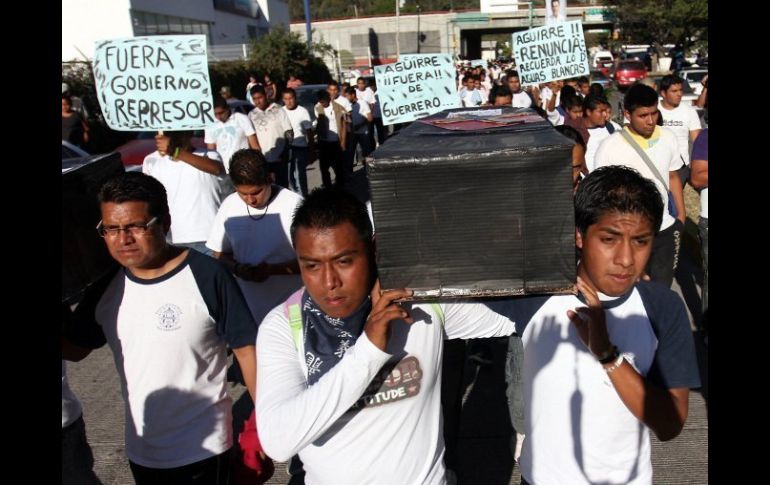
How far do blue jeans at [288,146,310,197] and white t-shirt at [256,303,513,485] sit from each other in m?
8.01

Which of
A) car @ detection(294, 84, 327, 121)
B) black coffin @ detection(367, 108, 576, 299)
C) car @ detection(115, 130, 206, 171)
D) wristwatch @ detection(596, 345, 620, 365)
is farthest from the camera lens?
car @ detection(294, 84, 327, 121)

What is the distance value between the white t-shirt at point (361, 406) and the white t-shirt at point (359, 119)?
1076 centimetres

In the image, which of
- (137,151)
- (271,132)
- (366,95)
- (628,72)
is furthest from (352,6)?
(271,132)

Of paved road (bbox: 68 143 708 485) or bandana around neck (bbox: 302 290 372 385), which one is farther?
paved road (bbox: 68 143 708 485)

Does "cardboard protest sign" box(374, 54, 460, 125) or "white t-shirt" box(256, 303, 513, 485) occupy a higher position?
"cardboard protest sign" box(374, 54, 460, 125)

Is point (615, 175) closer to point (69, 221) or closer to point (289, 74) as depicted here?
point (69, 221)

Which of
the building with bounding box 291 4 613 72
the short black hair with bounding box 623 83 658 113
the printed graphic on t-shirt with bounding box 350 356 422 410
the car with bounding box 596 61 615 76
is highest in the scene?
the building with bounding box 291 4 613 72

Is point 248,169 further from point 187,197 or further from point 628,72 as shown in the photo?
point 628,72

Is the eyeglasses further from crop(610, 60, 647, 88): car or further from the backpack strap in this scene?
crop(610, 60, 647, 88): car

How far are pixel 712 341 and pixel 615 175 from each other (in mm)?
551

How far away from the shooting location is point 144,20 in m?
27.8

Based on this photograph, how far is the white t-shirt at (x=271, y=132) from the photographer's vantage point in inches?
351

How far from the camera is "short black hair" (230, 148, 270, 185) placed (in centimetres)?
397

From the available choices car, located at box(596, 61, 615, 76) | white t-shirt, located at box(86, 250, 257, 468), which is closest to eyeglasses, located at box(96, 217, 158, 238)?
white t-shirt, located at box(86, 250, 257, 468)
